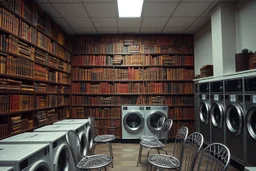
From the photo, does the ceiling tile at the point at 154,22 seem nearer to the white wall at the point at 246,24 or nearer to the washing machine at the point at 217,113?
the white wall at the point at 246,24

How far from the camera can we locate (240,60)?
2695 millimetres

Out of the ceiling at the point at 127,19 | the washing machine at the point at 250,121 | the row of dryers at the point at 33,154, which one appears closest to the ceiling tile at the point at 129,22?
the ceiling at the point at 127,19

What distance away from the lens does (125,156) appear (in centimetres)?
344

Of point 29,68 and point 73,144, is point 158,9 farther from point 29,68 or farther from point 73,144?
point 73,144

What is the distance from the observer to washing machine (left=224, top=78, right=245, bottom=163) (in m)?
2.39

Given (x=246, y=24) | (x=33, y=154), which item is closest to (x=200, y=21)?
(x=246, y=24)

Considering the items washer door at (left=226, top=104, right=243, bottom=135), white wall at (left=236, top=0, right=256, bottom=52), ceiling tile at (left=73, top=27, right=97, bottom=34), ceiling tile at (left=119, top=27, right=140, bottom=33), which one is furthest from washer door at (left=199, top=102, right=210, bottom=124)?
ceiling tile at (left=73, top=27, right=97, bottom=34)

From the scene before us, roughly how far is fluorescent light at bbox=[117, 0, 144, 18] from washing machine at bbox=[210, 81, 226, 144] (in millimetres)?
1938

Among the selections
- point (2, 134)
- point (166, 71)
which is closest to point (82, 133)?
point (2, 134)

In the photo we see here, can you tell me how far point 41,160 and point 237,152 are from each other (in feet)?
8.26

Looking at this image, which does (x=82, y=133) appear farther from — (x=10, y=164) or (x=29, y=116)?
(x=10, y=164)

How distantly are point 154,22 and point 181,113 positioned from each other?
2373 millimetres

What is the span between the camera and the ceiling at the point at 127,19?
10.1 ft

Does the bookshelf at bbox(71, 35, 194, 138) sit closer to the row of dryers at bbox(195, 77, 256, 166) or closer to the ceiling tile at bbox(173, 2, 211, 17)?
the row of dryers at bbox(195, 77, 256, 166)
